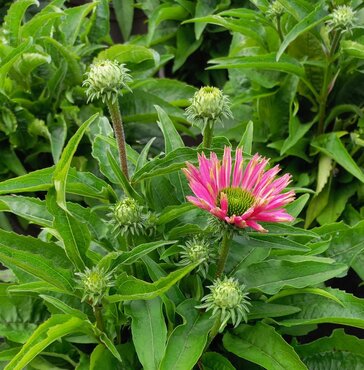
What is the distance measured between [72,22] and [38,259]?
103cm

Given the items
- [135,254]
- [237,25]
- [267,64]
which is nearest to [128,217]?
[135,254]

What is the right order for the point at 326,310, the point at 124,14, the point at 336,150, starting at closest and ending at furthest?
the point at 326,310 → the point at 336,150 → the point at 124,14

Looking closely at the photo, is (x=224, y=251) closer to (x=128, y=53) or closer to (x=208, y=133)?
(x=208, y=133)

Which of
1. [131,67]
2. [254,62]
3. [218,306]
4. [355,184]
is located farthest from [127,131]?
[218,306]

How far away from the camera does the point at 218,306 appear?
95 centimetres

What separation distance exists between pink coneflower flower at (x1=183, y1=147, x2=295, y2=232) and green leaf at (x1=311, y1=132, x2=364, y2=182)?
1.94 ft

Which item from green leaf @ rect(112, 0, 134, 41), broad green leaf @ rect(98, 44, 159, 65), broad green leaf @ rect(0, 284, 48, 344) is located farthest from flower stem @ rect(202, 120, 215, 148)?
green leaf @ rect(112, 0, 134, 41)

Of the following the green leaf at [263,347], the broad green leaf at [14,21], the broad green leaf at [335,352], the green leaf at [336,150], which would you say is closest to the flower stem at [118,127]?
the green leaf at [263,347]

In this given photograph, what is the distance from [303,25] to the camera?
1.52 m

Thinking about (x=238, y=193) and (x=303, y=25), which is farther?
(x=303, y=25)

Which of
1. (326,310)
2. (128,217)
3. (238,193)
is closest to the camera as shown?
(238,193)

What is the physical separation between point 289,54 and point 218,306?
3.26 feet

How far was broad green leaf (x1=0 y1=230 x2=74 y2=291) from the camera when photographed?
102 centimetres

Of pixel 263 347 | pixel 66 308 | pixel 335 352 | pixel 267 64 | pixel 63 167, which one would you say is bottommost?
pixel 335 352
